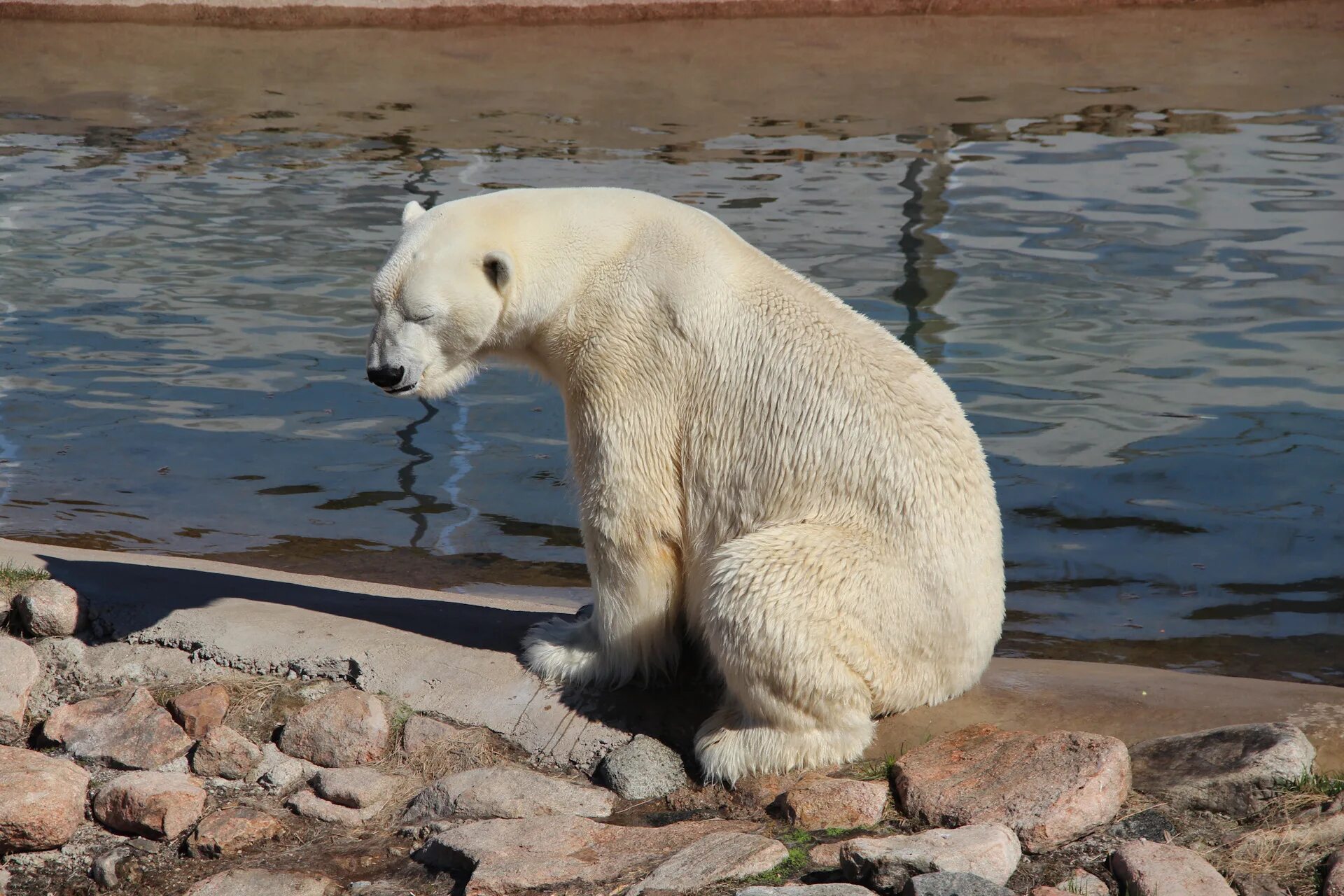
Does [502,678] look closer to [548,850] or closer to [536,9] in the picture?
[548,850]

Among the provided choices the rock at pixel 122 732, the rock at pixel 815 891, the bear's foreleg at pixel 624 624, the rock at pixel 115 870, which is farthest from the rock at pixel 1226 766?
the rock at pixel 122 732

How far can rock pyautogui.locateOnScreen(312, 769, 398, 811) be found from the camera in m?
4.05

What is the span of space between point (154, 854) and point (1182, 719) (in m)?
3.04

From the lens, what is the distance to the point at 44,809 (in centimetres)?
382

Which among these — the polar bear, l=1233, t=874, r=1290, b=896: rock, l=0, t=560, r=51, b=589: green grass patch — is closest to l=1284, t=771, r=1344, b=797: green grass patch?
l=1233, t=874, r=1290, b=896: rock

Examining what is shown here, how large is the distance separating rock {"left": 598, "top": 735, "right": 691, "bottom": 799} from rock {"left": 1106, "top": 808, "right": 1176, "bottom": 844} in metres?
1.26

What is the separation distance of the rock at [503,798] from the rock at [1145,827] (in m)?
1.43

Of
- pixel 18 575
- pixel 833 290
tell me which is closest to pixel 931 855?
pixel 18 575

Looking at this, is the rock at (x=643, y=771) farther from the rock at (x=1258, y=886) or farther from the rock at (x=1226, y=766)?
the rock at (x=1258, y=886)

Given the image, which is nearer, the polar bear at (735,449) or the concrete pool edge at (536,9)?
the polar bear at (735,449)

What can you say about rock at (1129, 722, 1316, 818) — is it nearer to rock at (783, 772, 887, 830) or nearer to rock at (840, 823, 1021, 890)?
rock at (840, 823, 1021, 890)

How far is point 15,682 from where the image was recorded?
4605 mm

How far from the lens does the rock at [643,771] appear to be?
A: 13.5 feet

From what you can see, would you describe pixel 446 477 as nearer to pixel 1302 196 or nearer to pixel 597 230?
pixel 597 230
